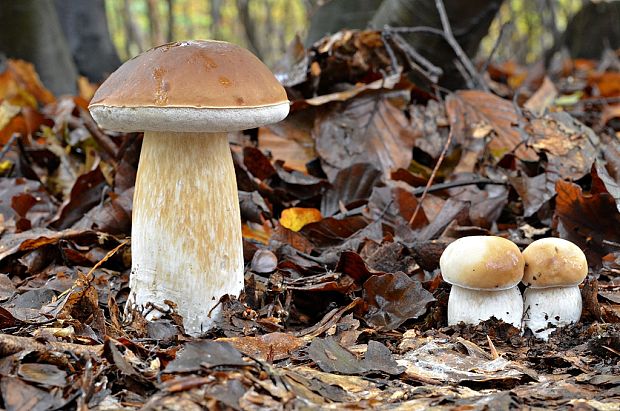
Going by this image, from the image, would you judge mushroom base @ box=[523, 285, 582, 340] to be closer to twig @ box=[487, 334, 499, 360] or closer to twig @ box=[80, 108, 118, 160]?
twig @ box=[487, 334, 499, 360]

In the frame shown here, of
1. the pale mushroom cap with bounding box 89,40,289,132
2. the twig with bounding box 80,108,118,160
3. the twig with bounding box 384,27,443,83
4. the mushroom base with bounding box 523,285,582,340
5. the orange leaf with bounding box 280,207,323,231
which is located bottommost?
the orange leaf with bounding box 280,207,323,231

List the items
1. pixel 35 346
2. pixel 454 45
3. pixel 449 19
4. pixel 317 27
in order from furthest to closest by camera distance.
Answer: pixel 317 27
pixel 449 19
pixel 454 45
pixel 35 346

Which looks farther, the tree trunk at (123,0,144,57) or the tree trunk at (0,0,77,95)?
the tree trunk at (123,0,144,57)

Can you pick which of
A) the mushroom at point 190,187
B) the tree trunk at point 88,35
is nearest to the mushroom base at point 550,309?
the mushroom at point 190,187

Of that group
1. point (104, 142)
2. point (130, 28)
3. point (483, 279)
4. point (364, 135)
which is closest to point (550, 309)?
point (483, 279)

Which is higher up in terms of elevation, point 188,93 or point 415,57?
point 188,93

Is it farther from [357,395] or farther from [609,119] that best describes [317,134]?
[609,119]

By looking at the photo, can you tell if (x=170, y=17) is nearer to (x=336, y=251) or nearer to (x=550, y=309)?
(x=336, y=251)

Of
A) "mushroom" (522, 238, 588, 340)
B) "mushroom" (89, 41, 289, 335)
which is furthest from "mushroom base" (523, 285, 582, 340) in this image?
"mushroom" (89, 41, 289, 335)
